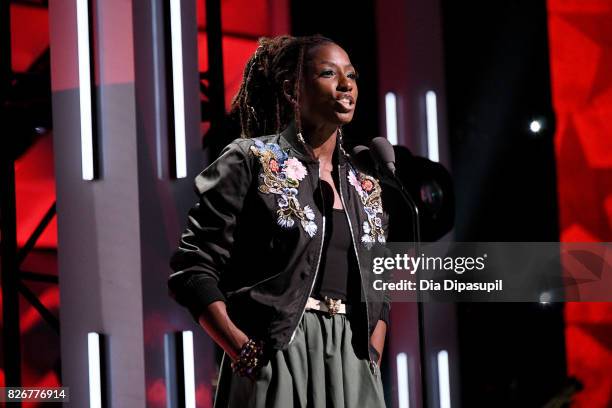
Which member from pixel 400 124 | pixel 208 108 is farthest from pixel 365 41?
pixel 208 108

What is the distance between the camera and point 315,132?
2086mm

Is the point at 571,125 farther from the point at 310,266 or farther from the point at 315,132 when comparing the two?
the point at 310,266

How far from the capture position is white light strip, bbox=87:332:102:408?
9.50 feet

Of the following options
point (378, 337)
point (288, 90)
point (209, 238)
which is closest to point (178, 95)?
point (288, 90)

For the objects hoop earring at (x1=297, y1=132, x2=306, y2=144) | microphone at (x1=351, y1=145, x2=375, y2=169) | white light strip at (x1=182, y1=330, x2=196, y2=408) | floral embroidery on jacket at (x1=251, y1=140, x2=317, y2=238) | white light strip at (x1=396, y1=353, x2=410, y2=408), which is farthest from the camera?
white light strip at (x1=396, y1=353, x2=410, y2=408)

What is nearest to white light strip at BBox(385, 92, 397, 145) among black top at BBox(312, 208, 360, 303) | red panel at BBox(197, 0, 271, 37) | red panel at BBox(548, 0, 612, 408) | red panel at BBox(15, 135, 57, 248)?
red panel at BBox(197, 0, 271, 37)

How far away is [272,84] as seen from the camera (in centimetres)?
218

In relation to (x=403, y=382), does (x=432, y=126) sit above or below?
above

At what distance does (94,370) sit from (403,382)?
111 cm

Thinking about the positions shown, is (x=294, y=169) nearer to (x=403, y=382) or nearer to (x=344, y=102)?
(x=344, y=102)

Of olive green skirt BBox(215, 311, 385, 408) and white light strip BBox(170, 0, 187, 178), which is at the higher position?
white light strip BBox(170, 0, 187, 178)

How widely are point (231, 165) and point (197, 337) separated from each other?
116 cm

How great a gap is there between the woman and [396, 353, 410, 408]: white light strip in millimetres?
1103

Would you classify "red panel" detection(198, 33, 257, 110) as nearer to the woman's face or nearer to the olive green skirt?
the woman's face
